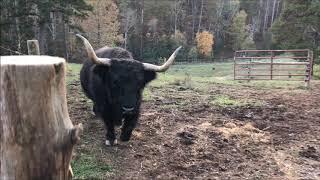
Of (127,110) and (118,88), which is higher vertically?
(118,88)

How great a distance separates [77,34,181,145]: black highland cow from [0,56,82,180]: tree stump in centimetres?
293

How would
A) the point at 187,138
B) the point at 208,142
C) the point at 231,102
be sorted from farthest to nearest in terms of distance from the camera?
the point at 231,102, the point at 187,138, the point at 208,142

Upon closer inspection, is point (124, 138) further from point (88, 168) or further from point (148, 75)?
point (88, 168)

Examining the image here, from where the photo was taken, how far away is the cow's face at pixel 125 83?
5516 millimetres

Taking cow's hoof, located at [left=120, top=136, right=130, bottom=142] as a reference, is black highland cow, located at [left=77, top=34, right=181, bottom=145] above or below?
above

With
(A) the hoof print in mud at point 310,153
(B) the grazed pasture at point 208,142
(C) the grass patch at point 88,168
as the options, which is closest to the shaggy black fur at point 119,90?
(B) the grazed pasture at point 208,142

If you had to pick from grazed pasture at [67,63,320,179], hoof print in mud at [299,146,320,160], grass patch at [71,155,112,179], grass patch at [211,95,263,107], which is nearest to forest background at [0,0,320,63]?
grazed pasture at [67,63,320,179]

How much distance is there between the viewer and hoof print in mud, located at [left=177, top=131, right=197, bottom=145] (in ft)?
20.7

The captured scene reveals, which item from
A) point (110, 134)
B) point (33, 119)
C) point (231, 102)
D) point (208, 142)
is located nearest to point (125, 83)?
point (110, 134)

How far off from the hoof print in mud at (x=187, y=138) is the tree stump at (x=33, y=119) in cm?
387

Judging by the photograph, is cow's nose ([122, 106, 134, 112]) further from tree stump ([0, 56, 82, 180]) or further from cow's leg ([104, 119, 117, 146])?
tree stump ([0, 56, 82, 180])

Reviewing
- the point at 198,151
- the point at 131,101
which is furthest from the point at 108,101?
the point at 198,151

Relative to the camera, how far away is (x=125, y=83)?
5613 millimetres

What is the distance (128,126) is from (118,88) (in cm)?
67
